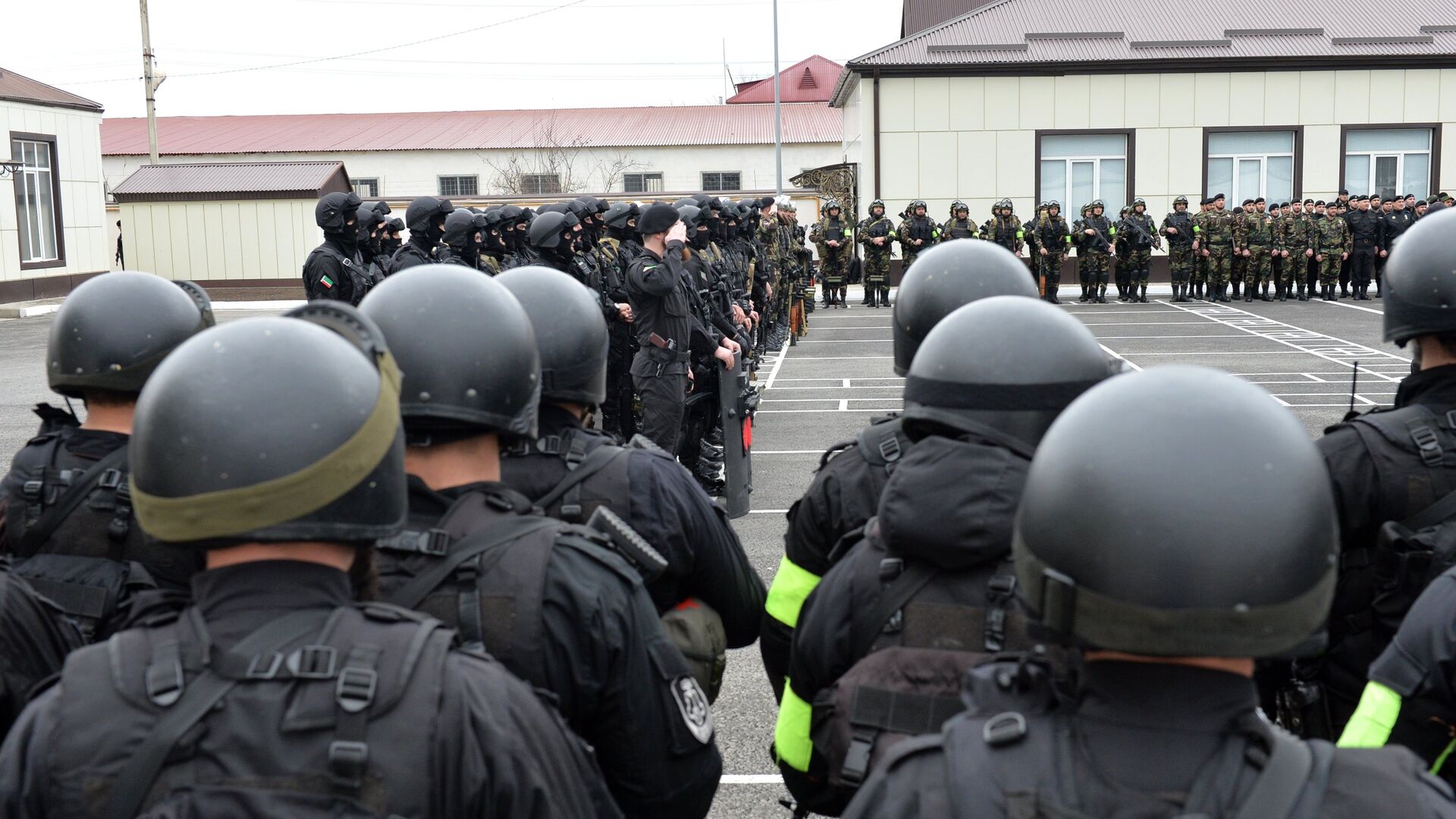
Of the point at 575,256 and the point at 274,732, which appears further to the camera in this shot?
the point at 575,256

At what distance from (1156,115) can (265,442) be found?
2963cm

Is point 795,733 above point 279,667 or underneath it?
underneath

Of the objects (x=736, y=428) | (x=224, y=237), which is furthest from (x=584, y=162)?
(x=736, y=428)

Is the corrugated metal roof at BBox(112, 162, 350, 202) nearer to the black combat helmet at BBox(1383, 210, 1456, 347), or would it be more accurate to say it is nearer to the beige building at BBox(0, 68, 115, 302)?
the beige building at BBox(0, 68, 115, 302)

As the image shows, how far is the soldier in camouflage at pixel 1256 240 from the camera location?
25.7 m

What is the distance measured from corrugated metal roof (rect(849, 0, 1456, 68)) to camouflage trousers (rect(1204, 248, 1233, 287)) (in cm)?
504

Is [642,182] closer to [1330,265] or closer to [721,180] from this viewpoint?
[721,180]

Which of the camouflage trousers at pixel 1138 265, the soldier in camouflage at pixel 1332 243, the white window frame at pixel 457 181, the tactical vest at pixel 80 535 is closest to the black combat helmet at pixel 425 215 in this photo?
the tactical vest at pixel 80 535

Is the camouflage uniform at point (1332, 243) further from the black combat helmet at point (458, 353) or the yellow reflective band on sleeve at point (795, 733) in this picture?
the black combat helmet at point (458, 353)

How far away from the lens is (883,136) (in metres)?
29.1

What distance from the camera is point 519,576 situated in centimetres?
234

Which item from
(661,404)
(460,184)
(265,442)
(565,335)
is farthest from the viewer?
(460,184)

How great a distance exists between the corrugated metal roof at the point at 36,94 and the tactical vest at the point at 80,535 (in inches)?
1094

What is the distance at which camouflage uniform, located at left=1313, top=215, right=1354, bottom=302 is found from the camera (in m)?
25.8
